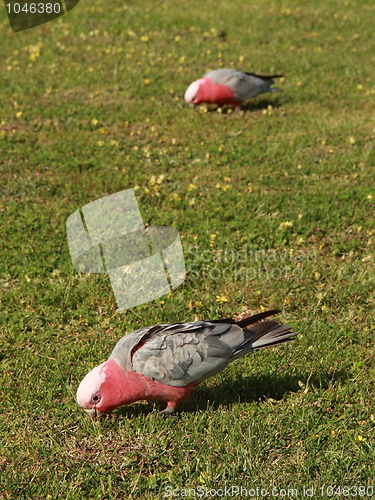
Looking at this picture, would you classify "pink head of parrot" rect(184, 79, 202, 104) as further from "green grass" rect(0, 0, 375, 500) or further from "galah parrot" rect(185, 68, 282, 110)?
"green grass" rect(0, 0, 375, 500)

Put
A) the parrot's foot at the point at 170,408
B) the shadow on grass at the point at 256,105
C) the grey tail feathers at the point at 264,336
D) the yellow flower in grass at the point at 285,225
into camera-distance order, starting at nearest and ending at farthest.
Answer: the grey tail feathers at the point at 264,336
the parrot's foot at the point at 170,408
the yellow flower in grass at the point at 285,225
the shadow on grass at the point at 256,105

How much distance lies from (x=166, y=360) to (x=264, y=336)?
2.62 feet

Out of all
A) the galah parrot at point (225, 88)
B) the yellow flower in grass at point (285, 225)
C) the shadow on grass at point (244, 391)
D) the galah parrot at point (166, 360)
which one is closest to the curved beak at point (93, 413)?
the galah parrot at point (166, 360)

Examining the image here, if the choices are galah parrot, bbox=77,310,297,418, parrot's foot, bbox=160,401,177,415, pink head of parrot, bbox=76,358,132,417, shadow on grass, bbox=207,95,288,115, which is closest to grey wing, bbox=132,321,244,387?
galah parrot, bbox=77,310,297,418

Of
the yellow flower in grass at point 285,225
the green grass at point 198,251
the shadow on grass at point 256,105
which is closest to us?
the green grass at point 198,251

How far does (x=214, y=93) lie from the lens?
9180 millimetres

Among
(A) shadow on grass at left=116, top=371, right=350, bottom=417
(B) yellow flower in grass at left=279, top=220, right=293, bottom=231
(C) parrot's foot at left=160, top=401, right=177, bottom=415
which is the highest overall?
(B) yellow flower in grass at left=279, top=220, right=293, bottom=231

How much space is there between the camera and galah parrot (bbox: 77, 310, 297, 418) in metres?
3.94

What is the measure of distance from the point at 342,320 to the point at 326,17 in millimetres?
11638

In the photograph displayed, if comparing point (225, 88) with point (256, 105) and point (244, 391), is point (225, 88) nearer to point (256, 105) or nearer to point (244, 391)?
point (256, 105)

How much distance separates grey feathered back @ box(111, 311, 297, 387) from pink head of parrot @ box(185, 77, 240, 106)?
6.01m

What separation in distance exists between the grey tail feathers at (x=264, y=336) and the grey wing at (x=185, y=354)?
7 cm

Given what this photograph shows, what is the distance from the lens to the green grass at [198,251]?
3.92 meters

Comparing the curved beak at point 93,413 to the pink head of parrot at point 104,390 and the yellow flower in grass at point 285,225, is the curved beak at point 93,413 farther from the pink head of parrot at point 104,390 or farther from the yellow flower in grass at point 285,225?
the yellow flower in grass at point 285,225
